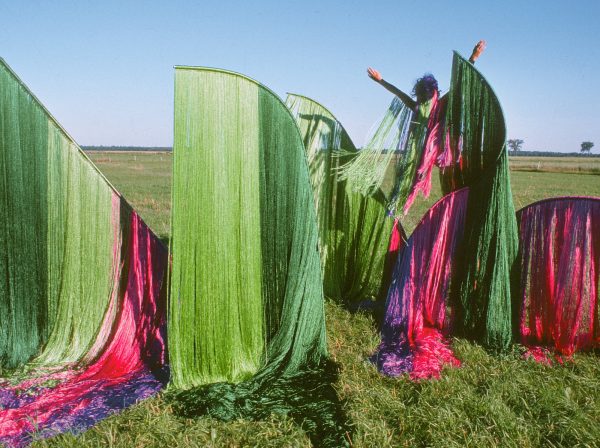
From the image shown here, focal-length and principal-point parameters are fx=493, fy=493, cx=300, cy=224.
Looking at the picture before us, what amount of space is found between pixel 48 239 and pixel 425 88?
119 inches

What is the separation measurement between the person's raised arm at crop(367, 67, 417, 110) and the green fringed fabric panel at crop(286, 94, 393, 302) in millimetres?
501

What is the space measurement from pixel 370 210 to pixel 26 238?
2.77 meters

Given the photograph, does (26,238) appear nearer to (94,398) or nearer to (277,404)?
(94,398)

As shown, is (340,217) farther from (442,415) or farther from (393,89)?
(442,415)

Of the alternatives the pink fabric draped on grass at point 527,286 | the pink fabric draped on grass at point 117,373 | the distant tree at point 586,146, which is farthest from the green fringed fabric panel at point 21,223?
the distant tree at point 586,146

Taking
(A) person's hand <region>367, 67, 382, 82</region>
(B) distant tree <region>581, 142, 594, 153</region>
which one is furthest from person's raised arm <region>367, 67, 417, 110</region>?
(B) distant tree <region>581, 142, 594, 153</region>

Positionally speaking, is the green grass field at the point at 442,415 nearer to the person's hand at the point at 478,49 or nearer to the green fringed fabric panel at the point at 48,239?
the green fringed fabric panel at the point at 48,239

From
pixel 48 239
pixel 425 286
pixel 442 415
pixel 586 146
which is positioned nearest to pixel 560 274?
pixel 425 286

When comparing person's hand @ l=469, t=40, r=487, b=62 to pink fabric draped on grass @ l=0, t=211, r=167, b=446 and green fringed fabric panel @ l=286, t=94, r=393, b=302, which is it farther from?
pink fabric draped on grass @ l=0, t=211, r=167, b=446

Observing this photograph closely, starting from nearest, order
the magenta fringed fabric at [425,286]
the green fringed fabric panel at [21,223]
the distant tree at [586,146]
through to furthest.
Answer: the green fringed fabric panel at [21,223] < the magenta fringed fabric at [425,286] < the distant tree at [586,146]

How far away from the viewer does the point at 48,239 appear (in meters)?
3.31

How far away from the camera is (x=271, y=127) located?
10.2 feet

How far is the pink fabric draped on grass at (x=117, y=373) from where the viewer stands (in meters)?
2.76

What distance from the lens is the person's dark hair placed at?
12.9ft
